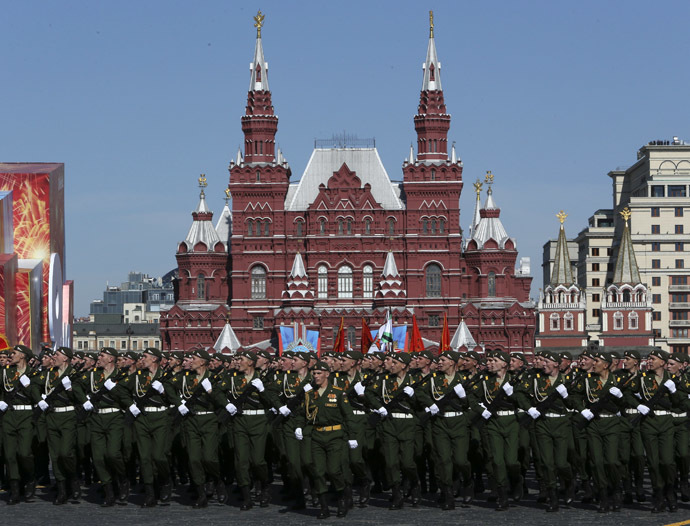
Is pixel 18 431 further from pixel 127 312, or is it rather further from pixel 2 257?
pixel 127 312

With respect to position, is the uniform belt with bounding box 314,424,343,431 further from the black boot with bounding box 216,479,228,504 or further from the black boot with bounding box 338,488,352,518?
the black boot with bounding box 216,479,228,504

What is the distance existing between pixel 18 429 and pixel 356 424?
535cm

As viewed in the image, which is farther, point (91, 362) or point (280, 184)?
point (280, 184)

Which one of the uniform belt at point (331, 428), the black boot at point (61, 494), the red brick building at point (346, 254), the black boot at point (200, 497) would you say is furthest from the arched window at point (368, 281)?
the uniform belt at point (331, 428)

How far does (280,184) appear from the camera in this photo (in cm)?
8219

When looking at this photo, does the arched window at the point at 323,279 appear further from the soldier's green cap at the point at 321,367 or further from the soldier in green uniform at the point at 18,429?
the soldier's green cap at the point at 321,367

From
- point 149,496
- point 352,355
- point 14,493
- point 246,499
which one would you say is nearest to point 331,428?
point 352,355

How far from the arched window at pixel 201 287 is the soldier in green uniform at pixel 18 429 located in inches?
2524

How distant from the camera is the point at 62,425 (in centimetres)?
1950

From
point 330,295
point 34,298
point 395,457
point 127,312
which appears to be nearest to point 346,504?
point 395,457

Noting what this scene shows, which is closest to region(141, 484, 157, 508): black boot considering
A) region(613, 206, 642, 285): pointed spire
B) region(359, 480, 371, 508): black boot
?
region(359, 480, 371, 508): black boot

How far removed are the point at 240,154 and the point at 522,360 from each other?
65.0 m

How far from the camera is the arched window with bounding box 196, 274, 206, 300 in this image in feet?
276

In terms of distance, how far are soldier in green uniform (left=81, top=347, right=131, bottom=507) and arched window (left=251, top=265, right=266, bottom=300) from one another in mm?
62814
